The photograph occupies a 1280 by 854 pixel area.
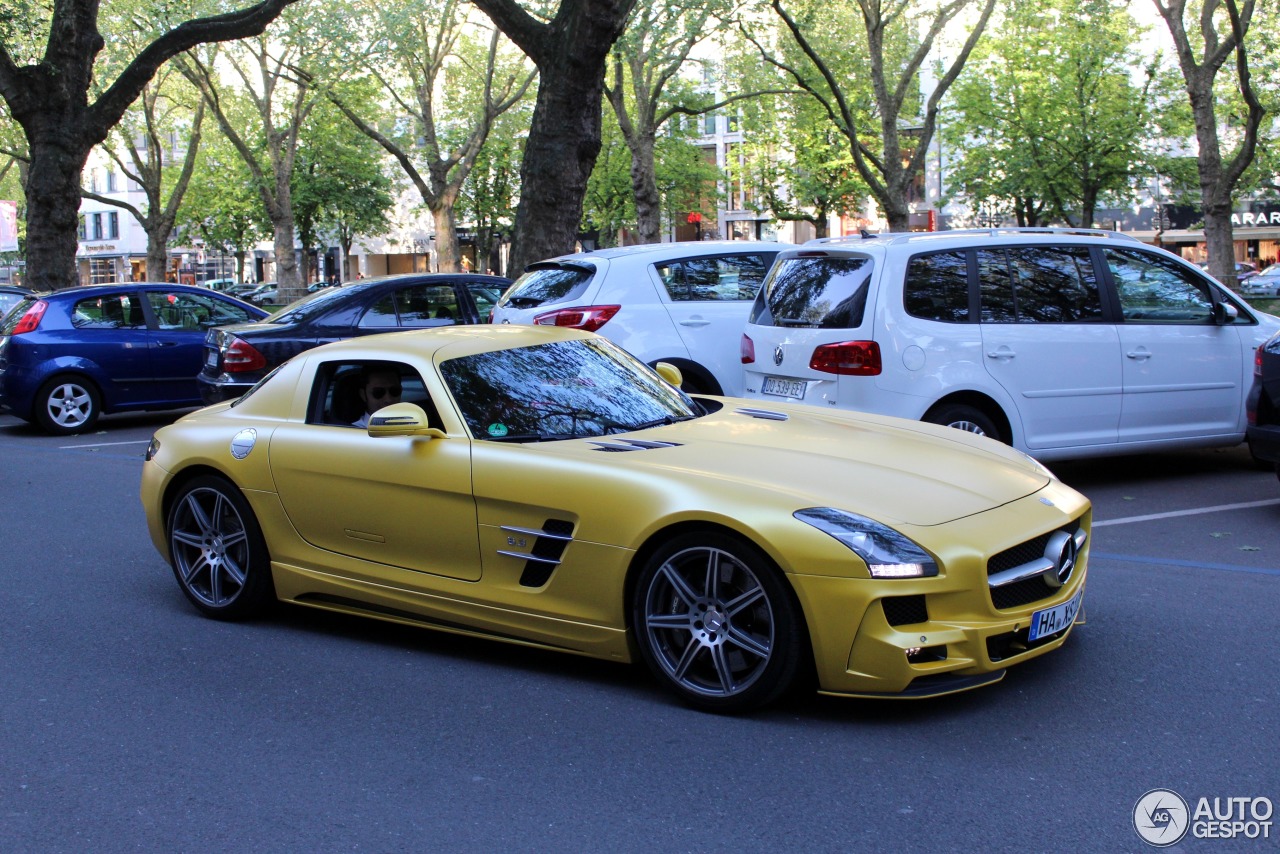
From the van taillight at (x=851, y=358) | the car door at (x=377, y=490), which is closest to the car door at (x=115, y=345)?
the van taillight at (x=851, y=358)

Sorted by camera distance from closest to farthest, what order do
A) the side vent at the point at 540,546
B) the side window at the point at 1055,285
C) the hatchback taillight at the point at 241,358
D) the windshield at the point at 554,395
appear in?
the side vent at the point at 540,546 → the windshield at the point at 554,395 → the side window at the point at 1055,285 → the hatchback taillight at the point at 241,358

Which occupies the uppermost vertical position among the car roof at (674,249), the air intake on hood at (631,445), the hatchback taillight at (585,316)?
the car roof at (674,249)

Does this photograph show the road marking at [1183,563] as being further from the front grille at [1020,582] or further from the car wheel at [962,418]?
the front grille at [1020,582]

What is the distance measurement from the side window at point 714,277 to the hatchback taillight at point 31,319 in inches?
296

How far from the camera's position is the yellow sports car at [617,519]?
427cm

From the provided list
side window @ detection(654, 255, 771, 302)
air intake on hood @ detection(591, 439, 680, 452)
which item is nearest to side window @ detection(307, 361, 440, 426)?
air intake on hood @ detection(591, 439, 680, 452)

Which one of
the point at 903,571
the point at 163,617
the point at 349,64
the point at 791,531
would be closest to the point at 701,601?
the point at 791,531

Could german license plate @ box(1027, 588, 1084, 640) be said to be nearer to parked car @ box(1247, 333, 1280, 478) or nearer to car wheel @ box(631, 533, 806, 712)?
car wheel @ box(631, 533, 806, 712)

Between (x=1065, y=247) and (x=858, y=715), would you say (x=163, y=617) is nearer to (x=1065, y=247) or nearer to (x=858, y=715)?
(x=858, y=715)

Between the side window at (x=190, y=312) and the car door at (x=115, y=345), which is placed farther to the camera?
the side window at (x=190, y=312)

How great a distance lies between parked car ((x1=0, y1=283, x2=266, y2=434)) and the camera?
13.8 m

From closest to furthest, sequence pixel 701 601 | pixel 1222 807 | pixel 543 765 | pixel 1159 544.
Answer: pixel 1222 807 → pixel 543 765 → pixel 701 601 → pixel 1159 544

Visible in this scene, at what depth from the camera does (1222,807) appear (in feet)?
12.0

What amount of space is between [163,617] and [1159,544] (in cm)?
538
